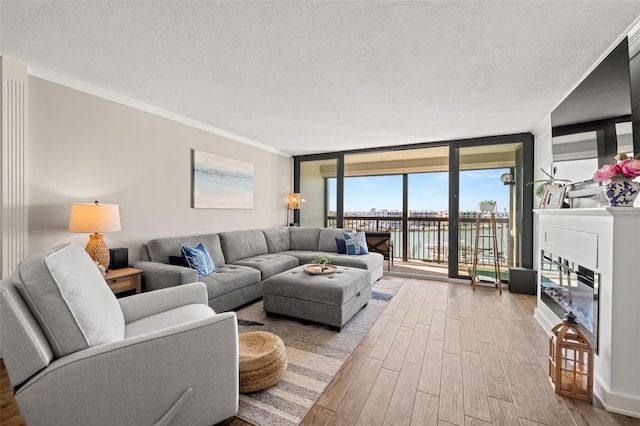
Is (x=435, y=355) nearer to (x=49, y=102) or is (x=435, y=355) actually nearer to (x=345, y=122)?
(x=345, y=122)

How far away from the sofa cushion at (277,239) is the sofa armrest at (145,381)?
3.46m

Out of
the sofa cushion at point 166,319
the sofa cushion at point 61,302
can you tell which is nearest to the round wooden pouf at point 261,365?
the sofa cushion at point 166,319

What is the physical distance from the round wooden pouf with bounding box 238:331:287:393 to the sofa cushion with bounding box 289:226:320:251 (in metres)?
3.28

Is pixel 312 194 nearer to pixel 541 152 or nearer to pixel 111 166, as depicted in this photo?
pixel 111 166

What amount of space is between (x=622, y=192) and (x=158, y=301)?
3105 millimetres

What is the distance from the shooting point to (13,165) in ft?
7.27

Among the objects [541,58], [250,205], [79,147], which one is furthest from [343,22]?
[250,205]

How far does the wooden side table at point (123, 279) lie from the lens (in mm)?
2484

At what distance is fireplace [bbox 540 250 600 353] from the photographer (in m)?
1.93

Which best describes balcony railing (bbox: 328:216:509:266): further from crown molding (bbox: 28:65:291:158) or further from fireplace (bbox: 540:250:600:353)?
crown molding (bbox: 28:65:291:158)

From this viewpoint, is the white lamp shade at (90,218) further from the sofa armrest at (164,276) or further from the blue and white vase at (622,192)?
the blue and white vase at (622,192)

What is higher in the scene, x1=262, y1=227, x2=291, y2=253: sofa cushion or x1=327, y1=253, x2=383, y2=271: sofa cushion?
x1=262, y1=227, x2=291, y2=253: sofa cushion

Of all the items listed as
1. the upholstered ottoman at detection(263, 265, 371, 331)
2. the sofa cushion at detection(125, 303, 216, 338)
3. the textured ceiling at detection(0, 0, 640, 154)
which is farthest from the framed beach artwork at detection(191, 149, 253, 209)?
the sofa cushion at detection(125, 303, 216, 338)

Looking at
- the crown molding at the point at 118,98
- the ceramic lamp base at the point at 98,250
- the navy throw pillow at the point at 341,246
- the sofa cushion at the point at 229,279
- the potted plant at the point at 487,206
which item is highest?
the crown molding at the point at 118,98
